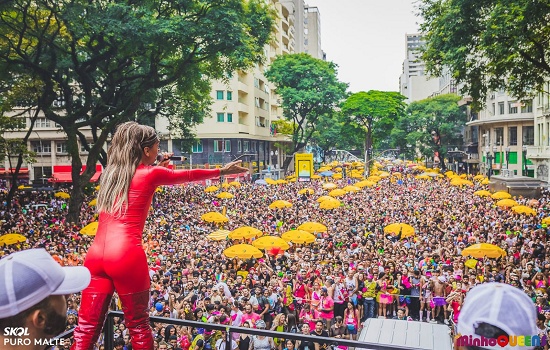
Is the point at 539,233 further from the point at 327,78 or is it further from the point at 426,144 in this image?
the point at 426,144

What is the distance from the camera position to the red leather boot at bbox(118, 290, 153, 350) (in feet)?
10.3

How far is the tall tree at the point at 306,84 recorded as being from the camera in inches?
1907

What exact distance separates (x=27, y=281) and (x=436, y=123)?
6246 centimetres

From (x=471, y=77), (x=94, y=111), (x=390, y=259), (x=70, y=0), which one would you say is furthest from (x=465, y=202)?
(x=70, y=0)

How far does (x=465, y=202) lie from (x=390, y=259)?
581 inches

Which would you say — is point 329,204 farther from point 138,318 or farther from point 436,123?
point 436,123

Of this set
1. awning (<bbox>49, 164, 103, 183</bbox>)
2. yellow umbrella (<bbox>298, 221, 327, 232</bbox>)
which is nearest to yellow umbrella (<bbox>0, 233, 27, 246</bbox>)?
yellow umbrella (<bbox>298, 221, 327, 232</bbox>)

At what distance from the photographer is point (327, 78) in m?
49.1

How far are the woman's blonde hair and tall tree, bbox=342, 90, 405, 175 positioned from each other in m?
49.3

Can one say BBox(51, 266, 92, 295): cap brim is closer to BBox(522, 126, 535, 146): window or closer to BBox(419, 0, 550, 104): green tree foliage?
BBox(419, 0, 550, 104): green tree foliage

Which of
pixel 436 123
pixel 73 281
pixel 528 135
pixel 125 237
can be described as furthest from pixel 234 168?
pixel 436 123

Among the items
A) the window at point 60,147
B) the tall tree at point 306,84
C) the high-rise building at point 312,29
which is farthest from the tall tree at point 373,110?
the high-rise building at point 312,29

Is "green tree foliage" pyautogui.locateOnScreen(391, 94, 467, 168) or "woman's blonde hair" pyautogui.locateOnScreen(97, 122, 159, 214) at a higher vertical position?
"green tree foliage" pyautogui.locateOnScreen(391, 94, 467, 168)

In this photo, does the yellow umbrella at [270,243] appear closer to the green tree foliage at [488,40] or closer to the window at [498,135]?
the green tree foliage at [488,40]
